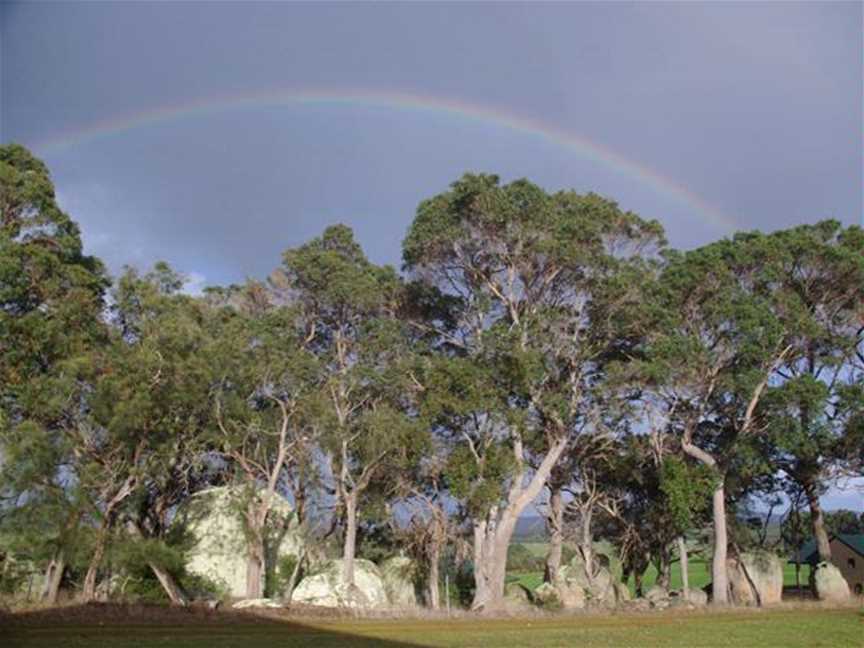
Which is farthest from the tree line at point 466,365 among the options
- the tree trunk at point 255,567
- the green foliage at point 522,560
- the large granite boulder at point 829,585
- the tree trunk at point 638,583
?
the green foliage at point 522,560

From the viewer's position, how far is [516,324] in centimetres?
4181

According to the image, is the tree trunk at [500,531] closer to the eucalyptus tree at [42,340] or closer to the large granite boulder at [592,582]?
the large granite boulder at [592,582]

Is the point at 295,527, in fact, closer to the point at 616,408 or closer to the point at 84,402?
the point at 84,402

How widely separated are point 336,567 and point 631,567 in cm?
2641

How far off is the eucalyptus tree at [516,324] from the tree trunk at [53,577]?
1843cm

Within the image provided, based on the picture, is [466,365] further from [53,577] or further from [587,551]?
[53,577]

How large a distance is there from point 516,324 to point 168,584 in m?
21.0

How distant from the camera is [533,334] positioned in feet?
136

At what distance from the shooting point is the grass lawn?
20.1 meters

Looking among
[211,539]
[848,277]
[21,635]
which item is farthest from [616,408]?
[21,635]

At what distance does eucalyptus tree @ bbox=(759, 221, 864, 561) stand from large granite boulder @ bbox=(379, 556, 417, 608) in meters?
21.5

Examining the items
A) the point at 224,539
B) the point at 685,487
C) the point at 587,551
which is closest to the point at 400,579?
the point at 224,539

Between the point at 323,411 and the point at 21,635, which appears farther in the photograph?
the point at 323,411

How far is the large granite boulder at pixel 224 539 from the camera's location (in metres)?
40.8
